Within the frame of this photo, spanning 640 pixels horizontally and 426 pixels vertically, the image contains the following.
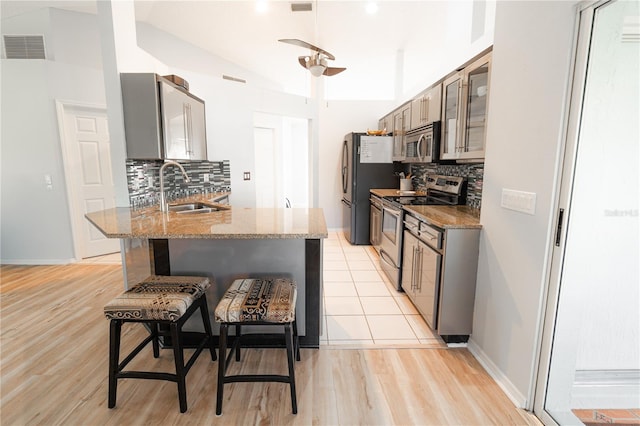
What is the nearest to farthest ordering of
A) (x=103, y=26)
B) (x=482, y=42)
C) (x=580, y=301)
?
1. (x=580, y=301)
2. (x=103, y=26)
3. (x=482, y=42)

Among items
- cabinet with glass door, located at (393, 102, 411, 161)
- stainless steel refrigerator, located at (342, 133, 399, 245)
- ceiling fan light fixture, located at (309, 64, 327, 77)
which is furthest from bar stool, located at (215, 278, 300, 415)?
stainless steel refrigerator, located at (342, 133, 399, 245)

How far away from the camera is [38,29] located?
12.0 ft

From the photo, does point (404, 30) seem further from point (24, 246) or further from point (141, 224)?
point (24, 246)

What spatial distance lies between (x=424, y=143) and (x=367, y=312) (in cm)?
187

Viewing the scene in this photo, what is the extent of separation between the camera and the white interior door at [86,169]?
380 cm

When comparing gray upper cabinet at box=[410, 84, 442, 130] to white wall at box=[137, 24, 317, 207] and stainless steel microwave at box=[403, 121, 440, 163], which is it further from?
white wall at box=[137, 24, 317, 207]

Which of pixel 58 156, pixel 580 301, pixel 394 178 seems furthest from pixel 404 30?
pixel 58 156

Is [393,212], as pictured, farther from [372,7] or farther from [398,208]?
[372,7]

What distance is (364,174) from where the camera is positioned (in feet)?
15.1

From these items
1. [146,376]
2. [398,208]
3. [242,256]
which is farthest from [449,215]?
[146,376]

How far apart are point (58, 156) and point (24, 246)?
4.22 feet

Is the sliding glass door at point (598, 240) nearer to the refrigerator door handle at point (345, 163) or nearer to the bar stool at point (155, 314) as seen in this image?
the bar stool at point (155, 314)

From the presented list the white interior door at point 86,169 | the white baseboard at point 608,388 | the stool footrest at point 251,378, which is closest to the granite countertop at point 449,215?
the white baseboard at point 608,388

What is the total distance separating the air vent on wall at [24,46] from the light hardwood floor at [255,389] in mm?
3341
